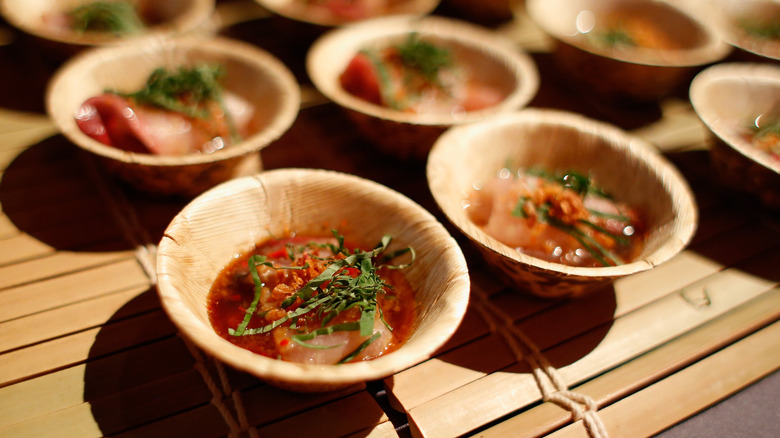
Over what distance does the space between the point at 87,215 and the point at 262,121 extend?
37.8 inches

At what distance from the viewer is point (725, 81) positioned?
3209mm

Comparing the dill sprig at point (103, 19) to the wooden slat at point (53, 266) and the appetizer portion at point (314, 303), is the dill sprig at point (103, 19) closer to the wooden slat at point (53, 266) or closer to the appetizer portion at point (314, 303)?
the wooden slat at point (53, 266)

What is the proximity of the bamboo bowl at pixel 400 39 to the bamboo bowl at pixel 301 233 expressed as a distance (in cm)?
63

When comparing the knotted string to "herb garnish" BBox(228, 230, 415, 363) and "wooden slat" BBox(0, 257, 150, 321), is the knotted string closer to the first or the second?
"herb garnish" BBox(228, 230, 415, 363)

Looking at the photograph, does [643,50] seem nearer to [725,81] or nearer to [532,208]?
[725,81]

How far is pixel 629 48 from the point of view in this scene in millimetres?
3807

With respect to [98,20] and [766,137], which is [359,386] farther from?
[98,20]

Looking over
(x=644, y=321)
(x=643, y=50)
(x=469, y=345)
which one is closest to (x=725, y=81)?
(x=643, y=50)

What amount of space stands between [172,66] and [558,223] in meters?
2.28

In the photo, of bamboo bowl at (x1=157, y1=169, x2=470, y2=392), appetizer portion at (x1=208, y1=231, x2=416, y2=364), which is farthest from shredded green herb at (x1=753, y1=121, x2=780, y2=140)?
appetizer portion at (x1=208, y1=231, x2=416, y2=364)

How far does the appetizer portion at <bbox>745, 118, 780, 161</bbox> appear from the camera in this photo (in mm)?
2873

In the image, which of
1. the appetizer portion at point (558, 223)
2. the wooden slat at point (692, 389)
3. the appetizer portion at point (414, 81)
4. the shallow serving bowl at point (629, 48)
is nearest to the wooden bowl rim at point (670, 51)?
the shallow serving bowl at point (629, 48)

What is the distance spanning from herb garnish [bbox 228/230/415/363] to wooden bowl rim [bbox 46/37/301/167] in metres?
0.63

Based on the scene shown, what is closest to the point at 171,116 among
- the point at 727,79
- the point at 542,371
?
the point at 542,371
